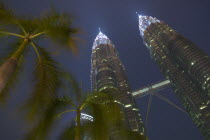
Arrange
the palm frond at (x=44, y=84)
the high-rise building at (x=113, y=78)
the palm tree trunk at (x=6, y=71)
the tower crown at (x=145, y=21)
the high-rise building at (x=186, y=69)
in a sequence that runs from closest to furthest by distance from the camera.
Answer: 1. the palm tree trunk at (x=6, y=71)
2. the palm frond at (x=44, y=84)
3. the high-rise building at (x=186, y=69)
4. the high-rise building at (x=113, y=78)
5. the tower crown at (x=145, y=21)

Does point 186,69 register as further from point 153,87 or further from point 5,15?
point 5,15

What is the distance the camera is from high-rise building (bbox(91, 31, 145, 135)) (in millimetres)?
95625

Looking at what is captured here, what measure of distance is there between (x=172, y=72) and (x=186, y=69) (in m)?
8.50

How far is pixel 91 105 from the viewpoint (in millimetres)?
8820

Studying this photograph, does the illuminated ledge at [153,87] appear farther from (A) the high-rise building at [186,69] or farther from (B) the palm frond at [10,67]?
(B) the palm frond at [10,67]

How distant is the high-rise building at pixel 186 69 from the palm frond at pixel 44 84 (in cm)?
8359

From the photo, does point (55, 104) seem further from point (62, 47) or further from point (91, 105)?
point (62, 47)

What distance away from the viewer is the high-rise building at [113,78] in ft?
314

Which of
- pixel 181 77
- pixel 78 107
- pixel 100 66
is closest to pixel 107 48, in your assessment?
pixel 100 66

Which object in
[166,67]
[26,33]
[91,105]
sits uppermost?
[166,67]

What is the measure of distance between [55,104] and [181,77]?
321 ft

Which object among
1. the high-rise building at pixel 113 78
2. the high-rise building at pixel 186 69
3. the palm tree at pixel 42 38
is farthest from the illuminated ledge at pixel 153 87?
the palm tree at pixel 42 38

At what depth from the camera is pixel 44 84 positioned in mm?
7348

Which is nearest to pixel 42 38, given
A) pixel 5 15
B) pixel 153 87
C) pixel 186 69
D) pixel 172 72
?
pixel 5 15
